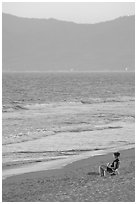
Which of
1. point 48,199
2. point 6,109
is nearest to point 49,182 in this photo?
point 48,199

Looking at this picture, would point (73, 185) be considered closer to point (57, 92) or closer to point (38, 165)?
point (38, 165)

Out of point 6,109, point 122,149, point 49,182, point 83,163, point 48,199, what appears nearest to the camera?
point 48,199

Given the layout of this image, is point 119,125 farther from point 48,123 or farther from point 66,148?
point 66,148

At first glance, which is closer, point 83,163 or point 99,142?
point 83,163

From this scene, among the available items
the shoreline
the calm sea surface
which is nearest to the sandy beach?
the shoreline

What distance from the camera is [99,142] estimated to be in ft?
89.6

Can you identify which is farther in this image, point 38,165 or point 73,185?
point 38,165

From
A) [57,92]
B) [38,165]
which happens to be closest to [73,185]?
Result: [38,165]

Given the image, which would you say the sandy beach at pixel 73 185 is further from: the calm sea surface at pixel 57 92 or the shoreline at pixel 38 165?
the calm sea surface at pixel 57 92

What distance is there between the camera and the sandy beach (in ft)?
44.1

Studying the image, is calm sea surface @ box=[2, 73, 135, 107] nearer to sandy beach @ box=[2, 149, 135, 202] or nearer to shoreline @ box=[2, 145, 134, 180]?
Answer: shoreline @ box=[2, 145, 134, 180]

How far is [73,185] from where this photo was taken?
15320 millimetres

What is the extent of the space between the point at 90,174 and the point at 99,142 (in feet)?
32.1

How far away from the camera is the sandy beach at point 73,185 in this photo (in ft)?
44.1
